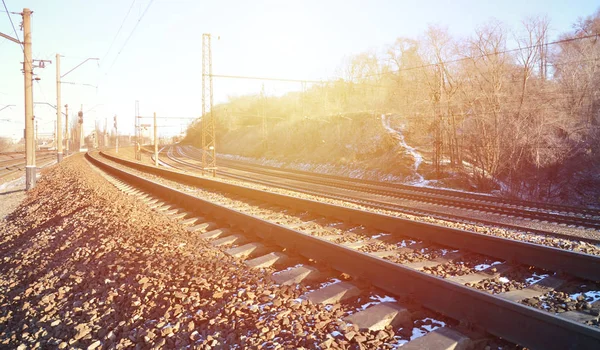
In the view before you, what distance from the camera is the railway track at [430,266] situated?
2990 millimetres

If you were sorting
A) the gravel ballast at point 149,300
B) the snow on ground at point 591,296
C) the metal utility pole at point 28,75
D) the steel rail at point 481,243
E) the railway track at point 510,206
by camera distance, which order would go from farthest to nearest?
1. the metal utility pole at point 28,75
2. the railway track at point 510,206
3. the steel rail at point 481,243
4. the snow on ground at point 591,296
5. the gravel ballast at point 149,300

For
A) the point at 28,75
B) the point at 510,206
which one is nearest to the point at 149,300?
the point at 510,206

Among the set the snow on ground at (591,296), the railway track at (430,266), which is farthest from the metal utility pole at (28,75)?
the snow on ground at (591,296)

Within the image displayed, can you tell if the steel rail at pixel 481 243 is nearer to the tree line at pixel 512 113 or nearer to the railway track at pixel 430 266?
the railway track at pixel 430 266

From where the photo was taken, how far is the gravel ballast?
10.9 ft

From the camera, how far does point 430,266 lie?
4.96 m

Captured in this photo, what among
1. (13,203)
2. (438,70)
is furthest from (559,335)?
(438,70)

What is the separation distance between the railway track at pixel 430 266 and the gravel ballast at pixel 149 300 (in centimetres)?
38

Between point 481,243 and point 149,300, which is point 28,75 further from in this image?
point 481,243

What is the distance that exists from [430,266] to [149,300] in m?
3.35

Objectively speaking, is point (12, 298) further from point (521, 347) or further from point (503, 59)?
point (503, 59)

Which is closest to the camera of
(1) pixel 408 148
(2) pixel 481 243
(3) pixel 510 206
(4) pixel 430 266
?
(4) pixel 430 266

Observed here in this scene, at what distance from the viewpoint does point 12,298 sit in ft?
16.9

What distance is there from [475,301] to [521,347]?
438 mm
